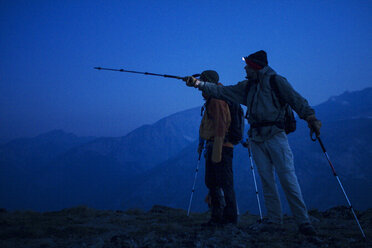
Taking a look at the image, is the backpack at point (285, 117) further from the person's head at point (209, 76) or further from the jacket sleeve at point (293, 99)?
the person's head at point (209, 76)

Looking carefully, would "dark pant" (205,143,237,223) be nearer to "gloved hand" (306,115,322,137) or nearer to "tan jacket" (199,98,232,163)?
"tan jacket" (199,98,232,163)

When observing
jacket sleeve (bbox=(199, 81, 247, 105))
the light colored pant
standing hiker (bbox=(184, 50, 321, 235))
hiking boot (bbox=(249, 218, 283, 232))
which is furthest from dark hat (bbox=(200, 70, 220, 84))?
hiking boot (bbox=(249, 218, 283, 232))

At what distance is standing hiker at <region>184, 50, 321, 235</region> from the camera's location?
4.16 metres

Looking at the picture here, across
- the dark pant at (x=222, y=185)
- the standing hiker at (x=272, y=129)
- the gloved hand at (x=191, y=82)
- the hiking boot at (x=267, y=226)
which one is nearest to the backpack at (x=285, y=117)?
the standing hiker at (x=272, y=129)

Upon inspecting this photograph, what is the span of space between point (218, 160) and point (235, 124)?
929 mm

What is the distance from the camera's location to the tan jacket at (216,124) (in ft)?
16.5

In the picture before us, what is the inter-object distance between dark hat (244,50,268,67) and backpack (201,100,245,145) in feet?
3.66

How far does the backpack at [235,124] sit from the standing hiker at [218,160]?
0.08m

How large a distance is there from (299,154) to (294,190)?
16115cm

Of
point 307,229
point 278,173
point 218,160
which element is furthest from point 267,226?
point 218,160

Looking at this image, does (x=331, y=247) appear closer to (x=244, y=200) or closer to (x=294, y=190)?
(x=294, y=190)

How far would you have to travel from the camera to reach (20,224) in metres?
6.02

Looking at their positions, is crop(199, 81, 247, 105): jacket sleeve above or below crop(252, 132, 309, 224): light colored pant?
above

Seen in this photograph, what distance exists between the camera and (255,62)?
15.1 feet
